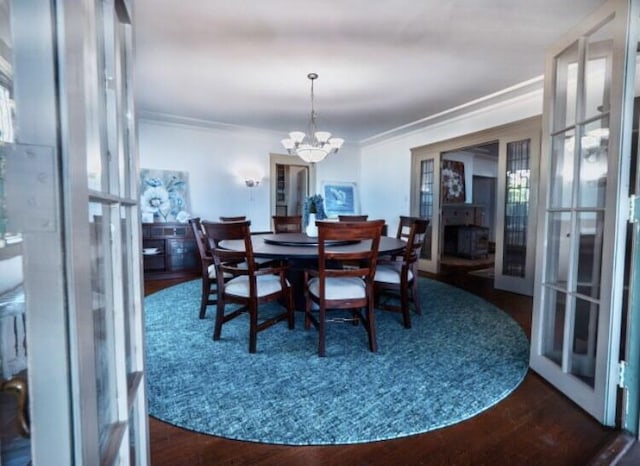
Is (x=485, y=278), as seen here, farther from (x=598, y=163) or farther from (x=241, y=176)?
(x=241, y=176)

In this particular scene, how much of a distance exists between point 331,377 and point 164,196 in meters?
4.05

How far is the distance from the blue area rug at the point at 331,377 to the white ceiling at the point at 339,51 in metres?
2.39

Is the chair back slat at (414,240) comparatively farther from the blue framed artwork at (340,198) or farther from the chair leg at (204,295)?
the blue framed artwork at (340,198)

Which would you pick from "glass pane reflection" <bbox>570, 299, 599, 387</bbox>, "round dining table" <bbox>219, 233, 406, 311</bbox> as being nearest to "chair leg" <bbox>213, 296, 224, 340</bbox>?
"round dining table" <bbox>219, 233, 406, 311</bbox>

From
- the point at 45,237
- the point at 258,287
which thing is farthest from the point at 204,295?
the point at 45,237

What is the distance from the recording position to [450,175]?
22.2 ft

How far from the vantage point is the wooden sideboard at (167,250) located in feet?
15.0

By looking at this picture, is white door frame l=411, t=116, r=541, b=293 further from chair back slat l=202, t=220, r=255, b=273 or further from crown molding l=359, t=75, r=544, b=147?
chair back slat l=202, t=220, r=255, b=273

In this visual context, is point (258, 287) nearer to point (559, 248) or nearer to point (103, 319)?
point (103, 319)

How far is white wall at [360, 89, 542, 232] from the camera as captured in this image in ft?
13.0

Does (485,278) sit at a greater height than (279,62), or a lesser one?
lesser

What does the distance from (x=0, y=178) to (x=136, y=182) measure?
1.73ft

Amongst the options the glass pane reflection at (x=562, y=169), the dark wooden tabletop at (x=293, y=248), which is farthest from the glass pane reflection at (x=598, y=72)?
the dark wooden tabletop at (x=293, y=248)

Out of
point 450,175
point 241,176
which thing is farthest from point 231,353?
point 450,175
